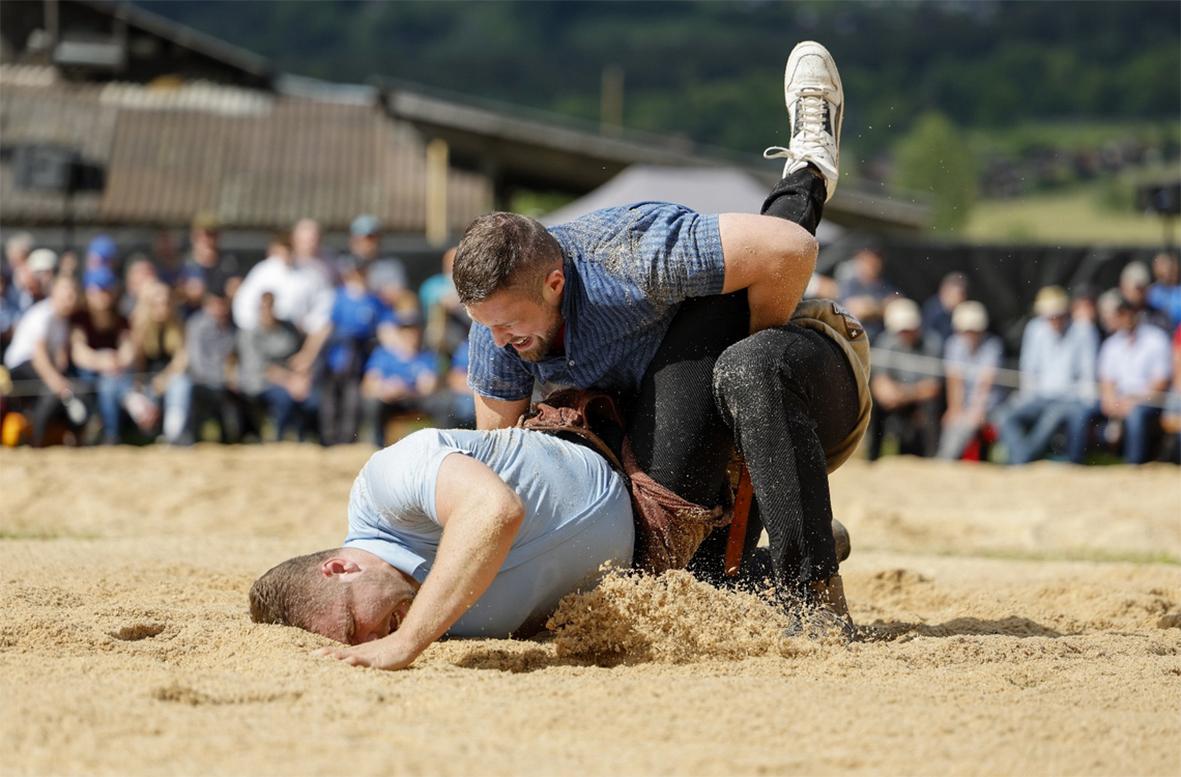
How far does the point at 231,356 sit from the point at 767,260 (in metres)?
8.43

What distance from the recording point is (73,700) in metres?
3.21

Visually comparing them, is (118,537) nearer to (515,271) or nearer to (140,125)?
(515,271)

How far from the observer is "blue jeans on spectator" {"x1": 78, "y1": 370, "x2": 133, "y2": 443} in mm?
11539

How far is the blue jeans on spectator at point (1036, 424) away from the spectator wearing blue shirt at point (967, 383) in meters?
0.23

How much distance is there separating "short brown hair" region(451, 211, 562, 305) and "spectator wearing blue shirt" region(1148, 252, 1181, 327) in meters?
9.63

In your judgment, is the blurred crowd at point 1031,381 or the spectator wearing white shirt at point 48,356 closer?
the spectator wearing white shirt at point 48,356

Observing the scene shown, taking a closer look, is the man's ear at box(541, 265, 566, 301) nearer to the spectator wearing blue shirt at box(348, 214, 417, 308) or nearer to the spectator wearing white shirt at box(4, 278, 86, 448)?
the spectator wearing blue shirt at box(348, 214, 417, 308)

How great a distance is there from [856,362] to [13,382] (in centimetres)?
876

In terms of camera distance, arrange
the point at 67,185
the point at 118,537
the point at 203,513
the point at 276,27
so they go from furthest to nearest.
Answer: the point at 276,27, the point at 67,185, the point at 203,513, the point at 118,537

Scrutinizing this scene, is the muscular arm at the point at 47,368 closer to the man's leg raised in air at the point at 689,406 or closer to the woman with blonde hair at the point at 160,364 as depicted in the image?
the woman with blonde hair at the point at 160,364

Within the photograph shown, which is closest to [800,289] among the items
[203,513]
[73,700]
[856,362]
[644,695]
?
[856,362]

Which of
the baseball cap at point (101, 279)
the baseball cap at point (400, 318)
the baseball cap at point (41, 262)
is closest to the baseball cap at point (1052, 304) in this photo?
A: the baseball cap at point (400, 318)

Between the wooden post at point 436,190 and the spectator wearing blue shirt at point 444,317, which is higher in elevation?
the wooden post at point 436,190

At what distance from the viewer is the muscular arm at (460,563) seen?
3584mm
